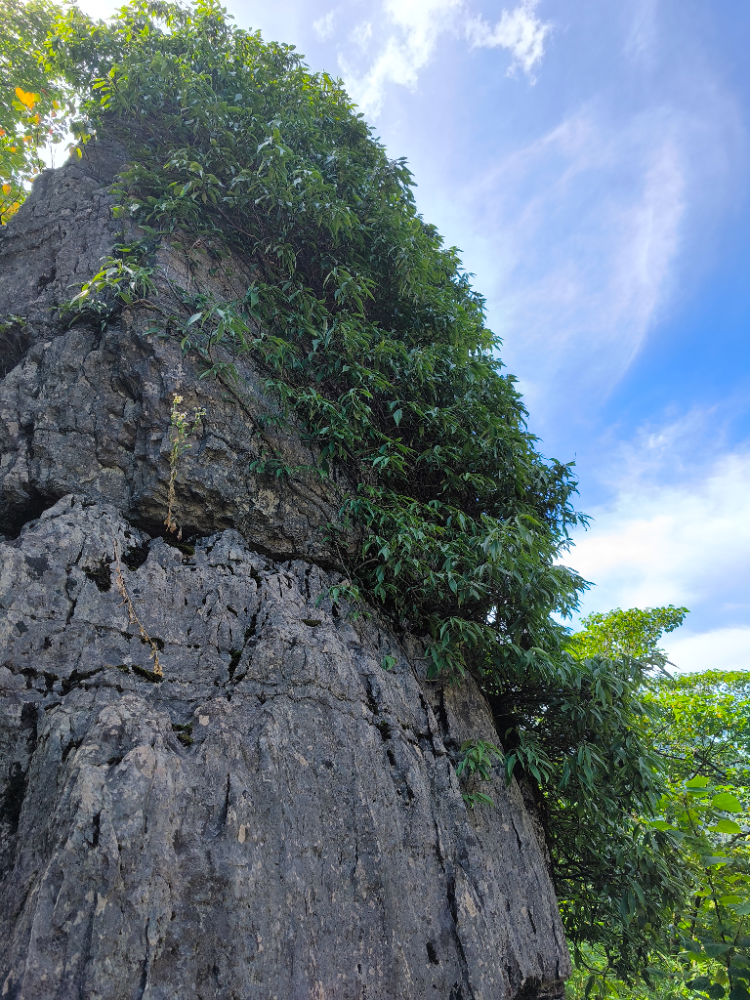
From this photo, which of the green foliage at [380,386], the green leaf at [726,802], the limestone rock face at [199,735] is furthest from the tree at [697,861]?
the limestone rock face at [199,735]

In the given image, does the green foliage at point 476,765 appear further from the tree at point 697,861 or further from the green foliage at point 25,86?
the green foliage at point 25,86

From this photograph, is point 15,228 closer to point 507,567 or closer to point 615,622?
A: point 507,567

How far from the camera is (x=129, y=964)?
2.54 m

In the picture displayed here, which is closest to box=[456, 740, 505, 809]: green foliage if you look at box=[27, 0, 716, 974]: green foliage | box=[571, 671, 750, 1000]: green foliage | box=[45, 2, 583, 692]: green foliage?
box=[27, 0, 716, 974]: green foliage

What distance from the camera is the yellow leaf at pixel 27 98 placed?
6.24 metres

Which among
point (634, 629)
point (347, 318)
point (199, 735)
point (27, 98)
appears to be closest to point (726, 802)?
point (199, 735)

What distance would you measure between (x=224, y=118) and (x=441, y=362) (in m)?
3.10

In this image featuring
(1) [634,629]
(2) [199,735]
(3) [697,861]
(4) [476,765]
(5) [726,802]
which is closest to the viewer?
(5) [726,802]

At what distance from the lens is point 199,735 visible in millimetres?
3293

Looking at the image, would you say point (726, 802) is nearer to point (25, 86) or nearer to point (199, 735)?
point (199, 735)

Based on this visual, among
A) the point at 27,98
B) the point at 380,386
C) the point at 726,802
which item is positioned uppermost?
the point at 27,98

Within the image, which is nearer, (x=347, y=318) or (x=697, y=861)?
(x=697, y=861)

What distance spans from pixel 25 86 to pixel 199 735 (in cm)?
783

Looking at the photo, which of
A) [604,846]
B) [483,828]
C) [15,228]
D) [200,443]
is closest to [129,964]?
[483,828]
